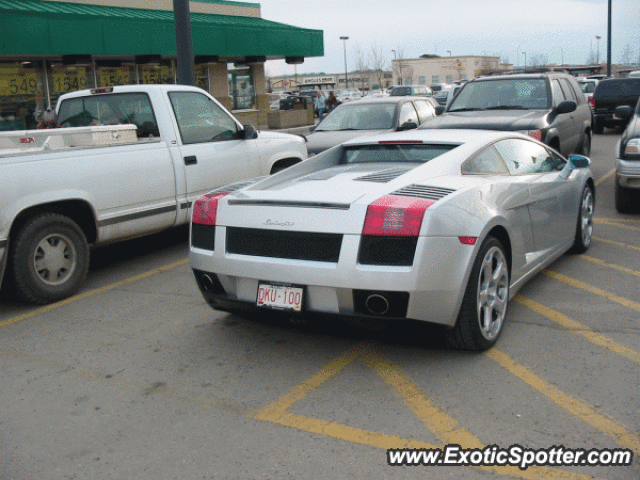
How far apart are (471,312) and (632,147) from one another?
566cm

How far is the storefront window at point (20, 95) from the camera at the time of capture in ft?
58.2

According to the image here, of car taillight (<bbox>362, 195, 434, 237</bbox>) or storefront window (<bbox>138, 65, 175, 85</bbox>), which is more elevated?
storefront window (<bbox>138, 65, 175, 85</bbox>)

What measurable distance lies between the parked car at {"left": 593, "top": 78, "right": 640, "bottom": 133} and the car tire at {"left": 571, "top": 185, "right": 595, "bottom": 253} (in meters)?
15.4

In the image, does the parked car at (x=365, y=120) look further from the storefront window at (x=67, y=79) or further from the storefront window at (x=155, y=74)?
the storefront window at (x=155, y=74)

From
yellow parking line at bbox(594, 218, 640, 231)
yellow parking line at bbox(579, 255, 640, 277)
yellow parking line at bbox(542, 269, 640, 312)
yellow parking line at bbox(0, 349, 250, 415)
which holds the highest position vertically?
yellow parking line at bbox(594, 218, 640, 231)

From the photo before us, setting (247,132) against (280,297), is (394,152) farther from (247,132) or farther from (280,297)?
(247,132)

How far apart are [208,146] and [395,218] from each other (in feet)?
13.8

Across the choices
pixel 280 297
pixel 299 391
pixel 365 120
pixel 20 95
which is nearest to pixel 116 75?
pixel 20 95

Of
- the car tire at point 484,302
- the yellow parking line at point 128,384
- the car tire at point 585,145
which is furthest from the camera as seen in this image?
the car tire at point 585,145

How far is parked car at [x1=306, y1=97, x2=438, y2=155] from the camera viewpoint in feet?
37.6

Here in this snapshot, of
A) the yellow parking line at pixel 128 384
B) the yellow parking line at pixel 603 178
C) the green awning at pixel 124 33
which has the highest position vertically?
the green awning at pixel 124 33

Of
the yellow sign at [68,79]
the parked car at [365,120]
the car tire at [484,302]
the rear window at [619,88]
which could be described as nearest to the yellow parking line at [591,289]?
the car tire at [484,302]

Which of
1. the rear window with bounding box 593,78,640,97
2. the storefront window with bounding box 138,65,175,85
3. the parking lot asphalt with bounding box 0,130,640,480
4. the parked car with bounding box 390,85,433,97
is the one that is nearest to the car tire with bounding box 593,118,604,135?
the rear window with bounding box 593,78,640,97

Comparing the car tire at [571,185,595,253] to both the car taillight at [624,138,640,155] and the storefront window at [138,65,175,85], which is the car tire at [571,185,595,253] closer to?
the car taillight at [624,138,640,155]
